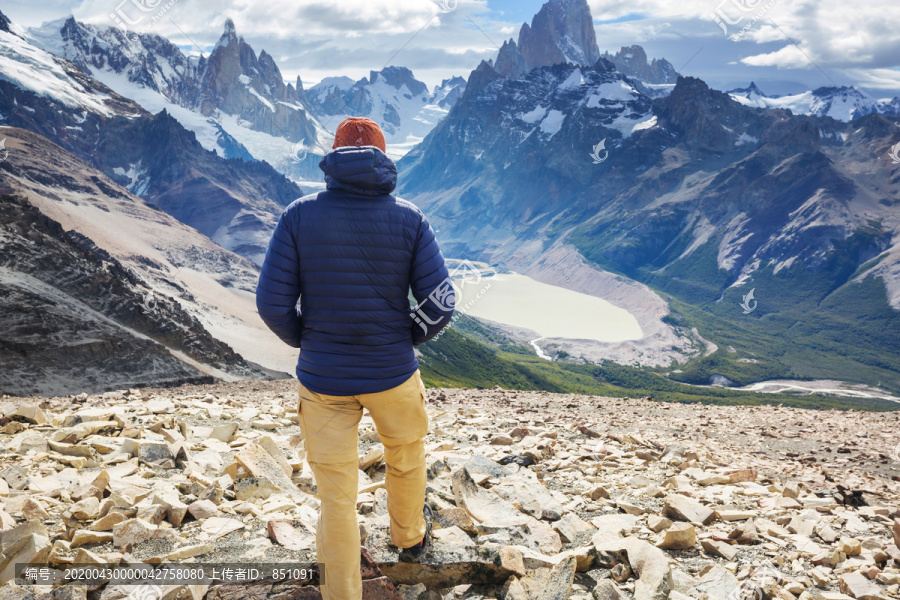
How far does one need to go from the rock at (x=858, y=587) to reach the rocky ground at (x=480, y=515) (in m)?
0.02

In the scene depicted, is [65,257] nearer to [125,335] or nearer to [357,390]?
[125,335]

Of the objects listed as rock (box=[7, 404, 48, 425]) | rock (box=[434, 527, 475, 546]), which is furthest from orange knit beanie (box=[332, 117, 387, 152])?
rock (box=[7, 404, 48, 425])

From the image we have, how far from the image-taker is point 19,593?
562cm

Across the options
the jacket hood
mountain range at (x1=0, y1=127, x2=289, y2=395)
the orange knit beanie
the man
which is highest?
A: the orange knit beanie

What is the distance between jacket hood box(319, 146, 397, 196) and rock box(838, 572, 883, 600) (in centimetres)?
679

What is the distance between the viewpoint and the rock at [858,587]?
6391 mm

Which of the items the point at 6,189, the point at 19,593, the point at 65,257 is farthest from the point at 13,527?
the point at 6,189

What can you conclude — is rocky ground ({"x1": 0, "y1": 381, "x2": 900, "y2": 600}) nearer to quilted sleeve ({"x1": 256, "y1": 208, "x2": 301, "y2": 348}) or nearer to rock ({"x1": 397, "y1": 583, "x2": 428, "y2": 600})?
rock ({"x1": 397, "y1": 583, "x2": 428, "y2": 600})

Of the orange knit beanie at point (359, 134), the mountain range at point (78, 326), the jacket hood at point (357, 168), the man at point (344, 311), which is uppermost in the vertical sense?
the orange knit beanie at point (359, 134)

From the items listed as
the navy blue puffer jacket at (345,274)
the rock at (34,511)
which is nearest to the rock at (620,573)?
the navy blue puffer jacket at (345,274)

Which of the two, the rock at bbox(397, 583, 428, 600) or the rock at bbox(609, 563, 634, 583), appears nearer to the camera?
the rock at bbox(397, 583, 428, 600)

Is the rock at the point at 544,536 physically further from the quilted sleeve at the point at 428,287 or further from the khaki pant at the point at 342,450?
the quilted sleeve at the point at 428,287

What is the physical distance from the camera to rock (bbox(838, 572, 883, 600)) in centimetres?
639

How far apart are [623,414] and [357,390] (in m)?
16.0
